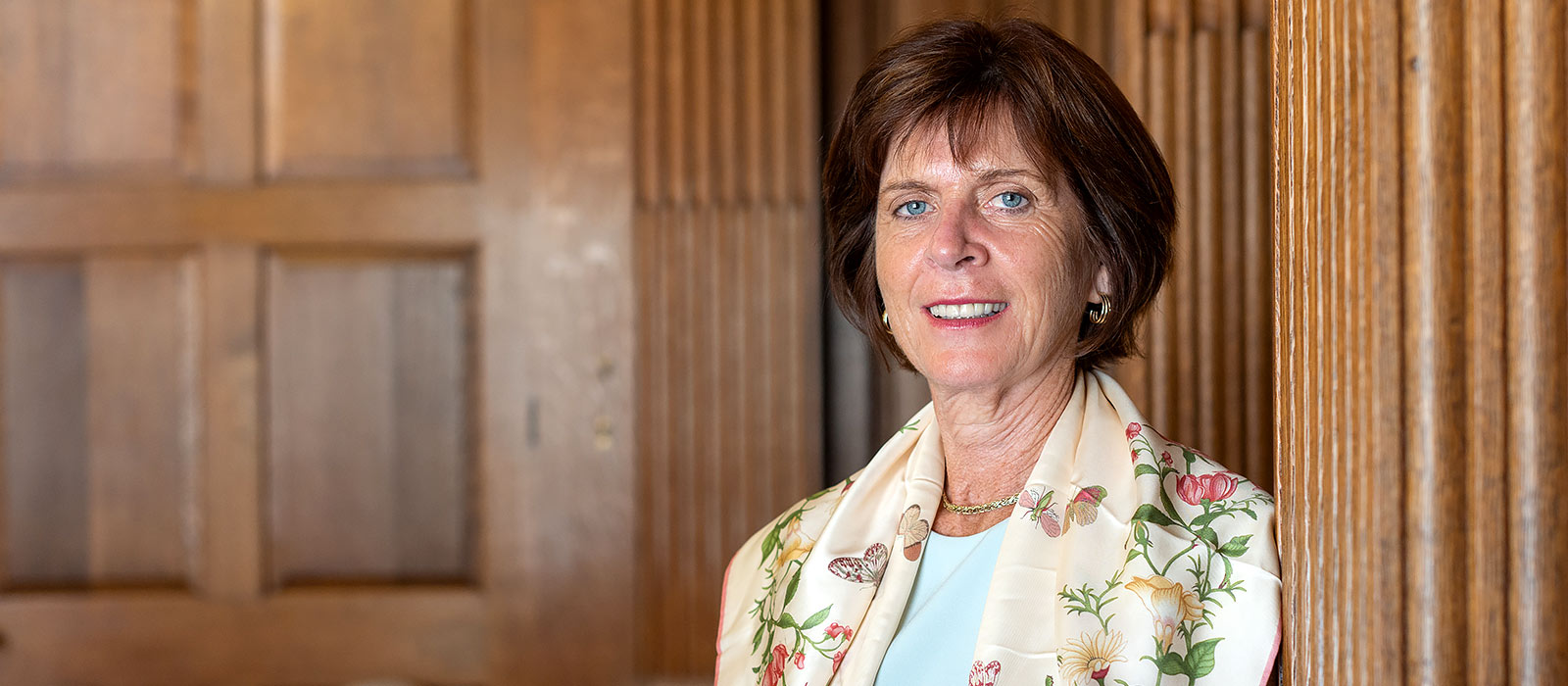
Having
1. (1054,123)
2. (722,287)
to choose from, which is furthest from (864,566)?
(722,287)

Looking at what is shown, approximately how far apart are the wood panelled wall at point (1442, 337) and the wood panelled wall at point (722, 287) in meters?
1.55

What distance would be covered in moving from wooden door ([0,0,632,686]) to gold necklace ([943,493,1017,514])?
1.07 m

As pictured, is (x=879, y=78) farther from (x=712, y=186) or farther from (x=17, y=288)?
(x=17, y=288)

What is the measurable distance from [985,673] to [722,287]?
1250 millimetres

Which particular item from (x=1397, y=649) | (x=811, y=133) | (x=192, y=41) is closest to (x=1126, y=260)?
(x=1397, y=649)

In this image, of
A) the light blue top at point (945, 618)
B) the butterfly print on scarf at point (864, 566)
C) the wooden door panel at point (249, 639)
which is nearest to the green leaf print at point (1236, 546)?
the light blue top at point (945, 618)

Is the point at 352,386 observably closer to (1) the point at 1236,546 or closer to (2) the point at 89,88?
(2) the point at 89,88

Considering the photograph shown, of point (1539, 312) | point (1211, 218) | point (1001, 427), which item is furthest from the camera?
point (1211, 218)

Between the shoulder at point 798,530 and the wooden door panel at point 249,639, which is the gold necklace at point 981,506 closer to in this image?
the shoulder at point 798,530

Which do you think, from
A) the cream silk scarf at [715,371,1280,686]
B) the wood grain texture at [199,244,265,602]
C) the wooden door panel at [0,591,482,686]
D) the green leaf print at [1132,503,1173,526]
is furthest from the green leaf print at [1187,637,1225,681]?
the wood grain texture at [199,244,265,602]

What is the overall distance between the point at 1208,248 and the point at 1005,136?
1.72 feet

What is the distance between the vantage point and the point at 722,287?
7.20 ft

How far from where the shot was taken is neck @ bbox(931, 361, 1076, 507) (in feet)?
4.08

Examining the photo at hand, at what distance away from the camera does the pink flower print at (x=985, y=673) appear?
40.3 inches
